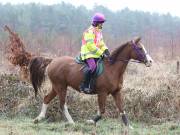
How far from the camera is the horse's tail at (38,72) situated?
37.2ft

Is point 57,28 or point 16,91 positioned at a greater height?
point 57,28

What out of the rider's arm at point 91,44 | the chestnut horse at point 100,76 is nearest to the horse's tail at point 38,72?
the chestnut horse at point 100,76

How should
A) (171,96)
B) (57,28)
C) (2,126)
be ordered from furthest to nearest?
1. (57,28)
2. (171,96)
3. (2,126)

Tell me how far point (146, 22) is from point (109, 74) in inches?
1141

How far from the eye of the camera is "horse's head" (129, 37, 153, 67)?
383 inches

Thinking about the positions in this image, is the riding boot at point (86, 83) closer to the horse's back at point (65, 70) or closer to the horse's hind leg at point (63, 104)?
the horse's back at point (65, 70)

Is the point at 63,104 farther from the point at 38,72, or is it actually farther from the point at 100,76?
the point at 100,76

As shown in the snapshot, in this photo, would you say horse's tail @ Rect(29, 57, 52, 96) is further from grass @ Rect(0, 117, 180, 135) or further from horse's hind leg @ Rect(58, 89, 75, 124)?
grass @ Rect(0, 117, 180, 135)

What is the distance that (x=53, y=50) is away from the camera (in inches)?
743

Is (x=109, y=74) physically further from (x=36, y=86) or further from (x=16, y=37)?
(x=16, y=37)

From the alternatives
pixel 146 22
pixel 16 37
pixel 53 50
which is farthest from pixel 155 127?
pixel 146 22

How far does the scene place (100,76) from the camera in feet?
32.6

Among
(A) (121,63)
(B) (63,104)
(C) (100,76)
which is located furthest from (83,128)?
(A) (121,63)

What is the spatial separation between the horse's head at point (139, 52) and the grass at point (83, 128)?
4.77 feet
